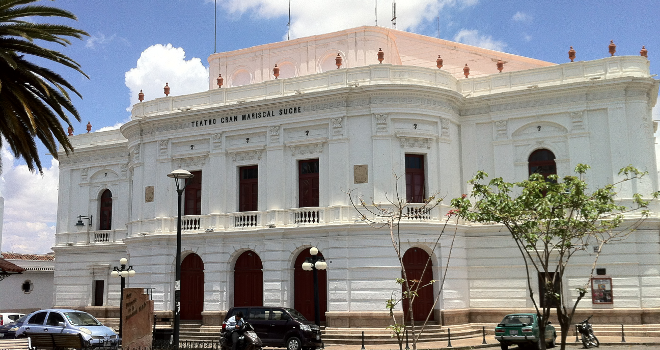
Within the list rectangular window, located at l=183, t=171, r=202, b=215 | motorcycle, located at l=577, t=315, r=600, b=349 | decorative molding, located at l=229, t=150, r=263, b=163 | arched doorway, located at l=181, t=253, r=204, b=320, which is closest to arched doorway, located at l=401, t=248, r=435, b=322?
motorcycle, located at l=577, t=315, r=600, b=349

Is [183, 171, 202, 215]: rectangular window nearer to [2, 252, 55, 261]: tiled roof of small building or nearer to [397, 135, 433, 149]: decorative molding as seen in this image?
[397, 135, 433, 149]: decorative molding

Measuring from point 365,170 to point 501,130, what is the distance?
22.1 ft

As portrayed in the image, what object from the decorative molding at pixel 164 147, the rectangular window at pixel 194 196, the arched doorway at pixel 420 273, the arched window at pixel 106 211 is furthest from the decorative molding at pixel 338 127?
the arched window at pixel 106 211

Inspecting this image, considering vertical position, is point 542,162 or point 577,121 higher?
point 577,121

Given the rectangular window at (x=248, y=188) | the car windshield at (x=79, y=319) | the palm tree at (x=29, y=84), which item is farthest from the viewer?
the rectangular window at (x=248, y=188)

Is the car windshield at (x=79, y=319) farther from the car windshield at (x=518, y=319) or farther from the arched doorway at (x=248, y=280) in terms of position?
the car windshield at (x=518, y=319)

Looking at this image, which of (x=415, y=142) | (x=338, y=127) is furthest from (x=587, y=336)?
(x=338, y=127)

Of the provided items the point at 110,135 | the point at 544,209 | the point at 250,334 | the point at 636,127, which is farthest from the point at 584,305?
the point at 110,135

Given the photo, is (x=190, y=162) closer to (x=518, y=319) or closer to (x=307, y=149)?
(x=307, y=149)

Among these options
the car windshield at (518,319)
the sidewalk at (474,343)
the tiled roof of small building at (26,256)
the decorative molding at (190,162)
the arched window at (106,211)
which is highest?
the decorative molding at (190,162)

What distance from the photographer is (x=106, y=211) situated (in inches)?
1638

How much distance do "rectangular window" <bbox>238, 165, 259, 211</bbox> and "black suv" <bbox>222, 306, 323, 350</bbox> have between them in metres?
7.52

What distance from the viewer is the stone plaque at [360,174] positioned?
101 ft

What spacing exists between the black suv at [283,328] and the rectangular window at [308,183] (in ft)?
22.6
